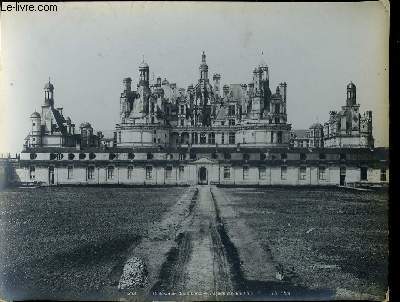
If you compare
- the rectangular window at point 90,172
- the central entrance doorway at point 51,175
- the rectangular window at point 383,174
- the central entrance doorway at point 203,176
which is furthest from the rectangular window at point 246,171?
the central entrance doorway at point 51,175

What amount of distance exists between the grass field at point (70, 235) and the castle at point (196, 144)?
0.19m

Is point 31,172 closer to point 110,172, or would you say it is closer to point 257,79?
point 110,172

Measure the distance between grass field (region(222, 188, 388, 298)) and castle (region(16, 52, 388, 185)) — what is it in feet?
0.69

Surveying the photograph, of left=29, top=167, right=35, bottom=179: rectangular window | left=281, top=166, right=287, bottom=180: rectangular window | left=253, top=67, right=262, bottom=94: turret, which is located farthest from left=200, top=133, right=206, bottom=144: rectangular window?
left=29, top=167, right=35, bottom=179: rectangular window

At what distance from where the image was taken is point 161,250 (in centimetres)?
432

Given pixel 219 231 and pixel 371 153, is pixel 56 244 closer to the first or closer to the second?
pixel 219 231

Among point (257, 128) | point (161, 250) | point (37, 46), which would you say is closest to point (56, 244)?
point (161, 250)

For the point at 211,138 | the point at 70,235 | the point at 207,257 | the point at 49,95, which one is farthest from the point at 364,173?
the point at 49,95

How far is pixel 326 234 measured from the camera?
14.4 ft

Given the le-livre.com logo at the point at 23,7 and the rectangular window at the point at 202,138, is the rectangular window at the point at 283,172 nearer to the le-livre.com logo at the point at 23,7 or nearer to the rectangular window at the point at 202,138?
the rectangular window at the point at 202,138

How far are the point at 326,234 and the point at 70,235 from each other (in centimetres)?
271

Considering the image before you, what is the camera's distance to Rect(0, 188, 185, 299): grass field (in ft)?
14.0

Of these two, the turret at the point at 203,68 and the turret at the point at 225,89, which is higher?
the turret at the point at 203,68

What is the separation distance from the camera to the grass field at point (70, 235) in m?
4.28
